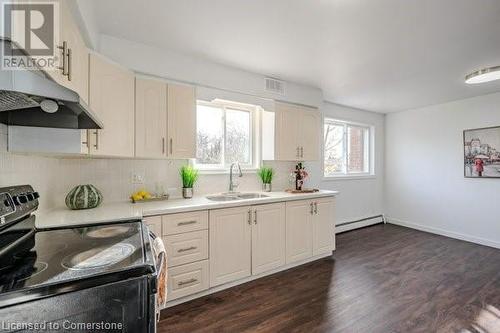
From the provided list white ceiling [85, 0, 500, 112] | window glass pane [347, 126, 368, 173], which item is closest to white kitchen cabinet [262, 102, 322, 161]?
white ceiling [85, 0, 500, 112]

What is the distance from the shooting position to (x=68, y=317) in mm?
727

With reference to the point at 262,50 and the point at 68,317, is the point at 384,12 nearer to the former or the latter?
the point at 262,50

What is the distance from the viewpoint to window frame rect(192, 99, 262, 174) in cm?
296

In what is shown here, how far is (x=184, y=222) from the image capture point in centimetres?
210

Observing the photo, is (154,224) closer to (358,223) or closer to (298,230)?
(298,230)

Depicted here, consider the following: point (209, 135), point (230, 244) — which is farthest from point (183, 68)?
point (230, 244)

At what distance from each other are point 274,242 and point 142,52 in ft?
7.91

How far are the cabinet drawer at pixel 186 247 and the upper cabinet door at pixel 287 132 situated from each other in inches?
59.2

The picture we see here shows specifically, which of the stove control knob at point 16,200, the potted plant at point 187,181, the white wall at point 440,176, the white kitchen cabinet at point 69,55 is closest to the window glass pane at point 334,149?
the white wall at point 440,176

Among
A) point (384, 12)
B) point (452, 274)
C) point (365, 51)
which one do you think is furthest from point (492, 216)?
point (384, 12)

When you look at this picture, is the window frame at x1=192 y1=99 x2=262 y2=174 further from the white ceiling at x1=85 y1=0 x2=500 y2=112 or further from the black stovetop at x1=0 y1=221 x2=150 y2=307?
the black stovetop at x1=0 y1=221 x2=150 y2=307

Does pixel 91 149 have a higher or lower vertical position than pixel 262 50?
lower

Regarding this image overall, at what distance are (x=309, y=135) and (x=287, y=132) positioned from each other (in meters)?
0.41
